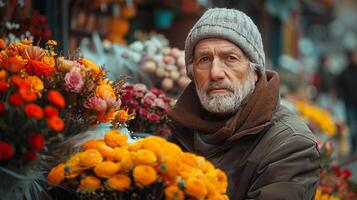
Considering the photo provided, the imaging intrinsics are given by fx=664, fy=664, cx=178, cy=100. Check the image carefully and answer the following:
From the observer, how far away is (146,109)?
161 inches

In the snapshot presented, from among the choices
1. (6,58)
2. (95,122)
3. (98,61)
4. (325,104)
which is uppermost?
(6,58)

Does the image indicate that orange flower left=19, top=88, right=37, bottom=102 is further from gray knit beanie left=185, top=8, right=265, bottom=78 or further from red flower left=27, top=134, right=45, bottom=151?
gray knit beanie left=185, top=8, right=265, bottom=78

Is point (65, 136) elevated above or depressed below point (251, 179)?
above

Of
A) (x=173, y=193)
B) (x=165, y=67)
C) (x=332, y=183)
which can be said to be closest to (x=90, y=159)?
(x=173, y=193)

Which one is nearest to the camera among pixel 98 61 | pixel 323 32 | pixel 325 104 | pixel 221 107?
pixel 221 107

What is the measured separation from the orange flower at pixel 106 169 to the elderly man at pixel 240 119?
695mm

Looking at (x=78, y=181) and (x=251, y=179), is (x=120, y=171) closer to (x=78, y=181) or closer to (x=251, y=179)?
(x=78, y=181)

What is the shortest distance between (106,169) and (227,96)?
951 millimetres

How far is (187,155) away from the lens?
2.54 metres

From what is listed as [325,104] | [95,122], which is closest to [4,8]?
[95,122]

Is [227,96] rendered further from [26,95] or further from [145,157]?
[26,95]

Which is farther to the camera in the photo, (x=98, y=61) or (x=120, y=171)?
(x=98, y=61)

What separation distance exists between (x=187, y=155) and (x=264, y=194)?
1.47 feet

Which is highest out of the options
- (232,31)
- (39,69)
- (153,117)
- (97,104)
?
(232,31)
